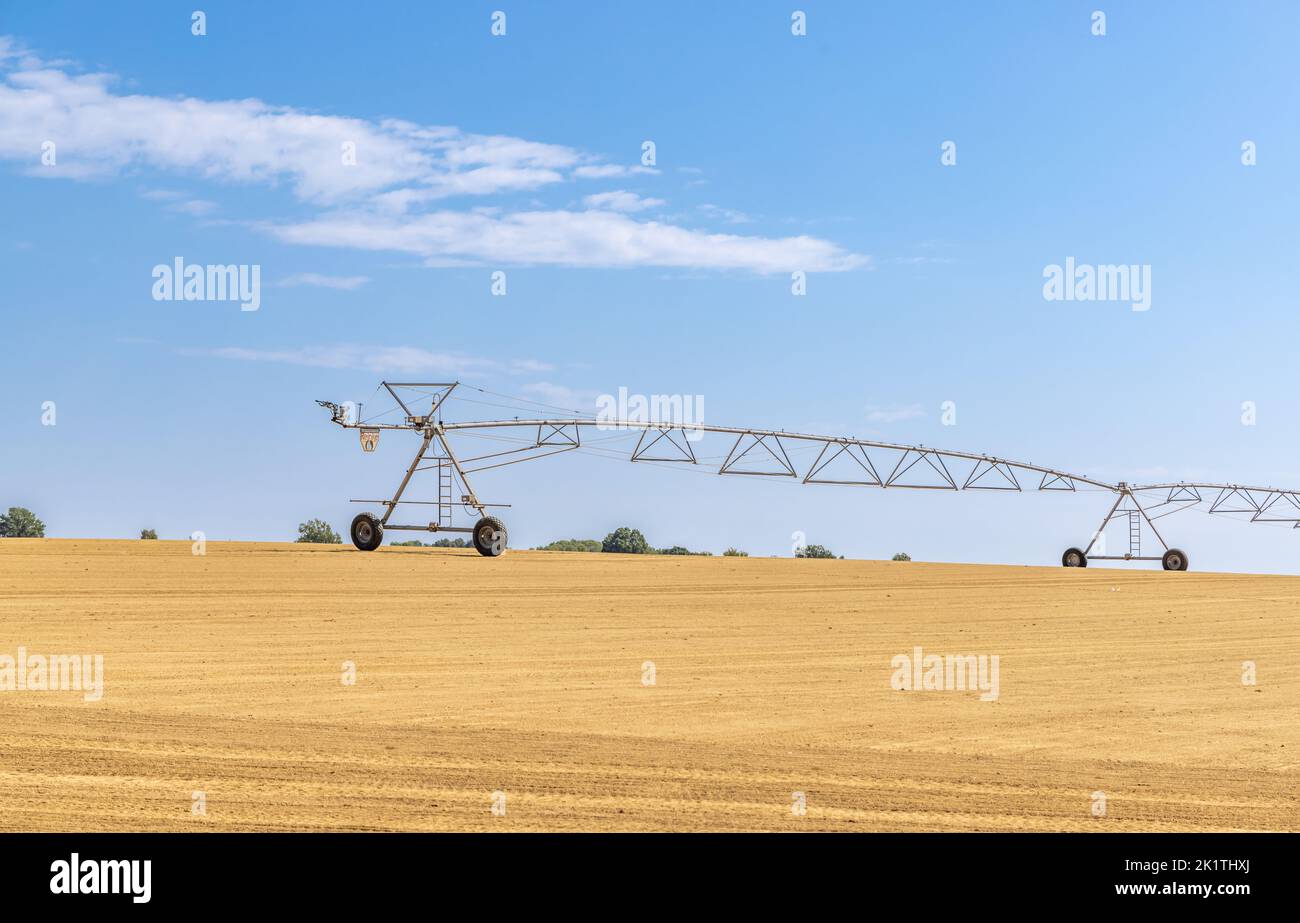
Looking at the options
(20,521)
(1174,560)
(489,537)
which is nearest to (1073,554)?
(1174,560)

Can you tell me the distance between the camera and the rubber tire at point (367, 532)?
54406 mm

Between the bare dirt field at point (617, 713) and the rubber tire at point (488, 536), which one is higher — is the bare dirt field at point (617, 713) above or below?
below

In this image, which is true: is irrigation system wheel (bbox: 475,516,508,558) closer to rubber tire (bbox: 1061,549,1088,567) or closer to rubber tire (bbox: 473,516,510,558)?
rubber tire (bbox: 473,516,510,558)

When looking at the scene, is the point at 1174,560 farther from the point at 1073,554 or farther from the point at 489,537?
the point at 489,537

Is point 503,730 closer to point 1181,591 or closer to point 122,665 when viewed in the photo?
point 122,665

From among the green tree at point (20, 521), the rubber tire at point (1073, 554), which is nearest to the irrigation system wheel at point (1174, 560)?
the rubber tire at point (1073, 554)

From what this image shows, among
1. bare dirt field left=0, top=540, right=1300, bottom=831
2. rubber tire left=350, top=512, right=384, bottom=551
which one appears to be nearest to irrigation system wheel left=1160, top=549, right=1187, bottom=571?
bare dirt field left=0, top=540, right=1300, bottom=831

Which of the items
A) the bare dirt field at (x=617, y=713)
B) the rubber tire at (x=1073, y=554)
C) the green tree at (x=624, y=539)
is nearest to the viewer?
the bare dirt field at (x=617, y=713)

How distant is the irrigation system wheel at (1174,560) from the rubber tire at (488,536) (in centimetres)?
4155

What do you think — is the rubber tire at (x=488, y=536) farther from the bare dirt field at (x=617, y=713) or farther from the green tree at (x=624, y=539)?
the green tree at (x=624, y=539)

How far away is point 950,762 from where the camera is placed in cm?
1540
